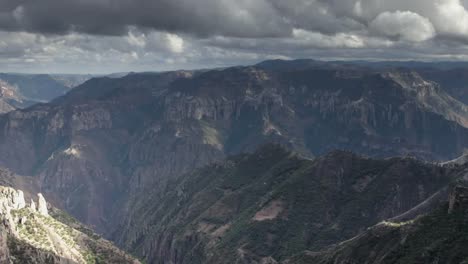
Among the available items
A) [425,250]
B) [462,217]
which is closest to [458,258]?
[425,250]

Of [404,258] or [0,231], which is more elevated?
[0,231]

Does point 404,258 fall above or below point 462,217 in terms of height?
below

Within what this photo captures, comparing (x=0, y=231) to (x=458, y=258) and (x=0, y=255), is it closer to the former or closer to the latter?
(x=0, y=255)

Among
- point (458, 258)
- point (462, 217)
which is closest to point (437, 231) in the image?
point (462, 217)

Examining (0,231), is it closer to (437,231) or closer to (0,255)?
(0,255)

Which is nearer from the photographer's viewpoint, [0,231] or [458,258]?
[458,258]

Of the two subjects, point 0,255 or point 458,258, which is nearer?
point 458,258

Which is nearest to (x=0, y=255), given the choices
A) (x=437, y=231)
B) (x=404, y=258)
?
(x=404, y=258)
